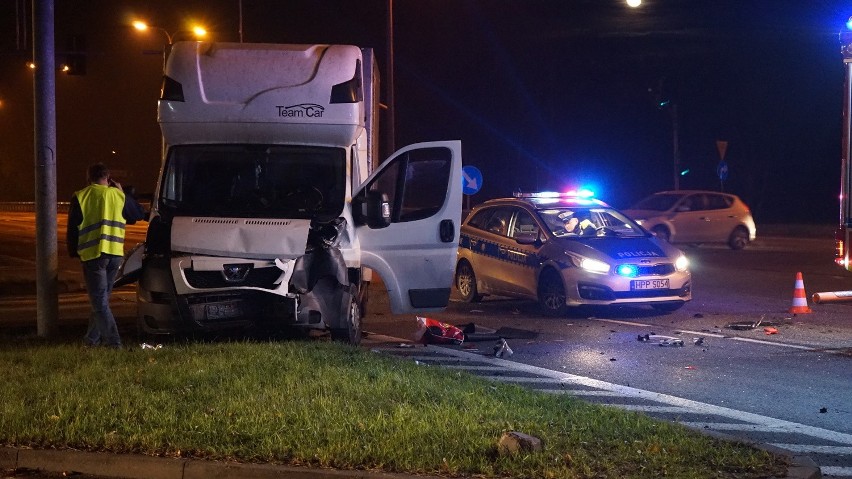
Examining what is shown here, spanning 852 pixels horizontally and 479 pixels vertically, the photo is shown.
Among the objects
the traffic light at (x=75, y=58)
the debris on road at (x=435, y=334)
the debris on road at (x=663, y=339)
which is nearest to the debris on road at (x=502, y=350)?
the debris on road at (x=435, y=334)

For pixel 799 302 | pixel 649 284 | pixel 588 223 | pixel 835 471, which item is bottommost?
pixel 835 471

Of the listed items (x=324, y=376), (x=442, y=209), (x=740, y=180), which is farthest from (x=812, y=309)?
(x=740, y=180)

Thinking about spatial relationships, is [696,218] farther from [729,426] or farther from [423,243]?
[729,426]

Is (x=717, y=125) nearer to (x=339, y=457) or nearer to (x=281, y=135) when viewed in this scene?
(x=281, y=135)

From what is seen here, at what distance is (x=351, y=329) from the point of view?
10539 millimetres

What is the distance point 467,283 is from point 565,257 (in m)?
2.46

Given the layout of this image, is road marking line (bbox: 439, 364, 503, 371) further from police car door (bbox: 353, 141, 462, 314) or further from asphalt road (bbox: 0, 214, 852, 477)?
police car door (bbox: 353, 141, 462, 314)

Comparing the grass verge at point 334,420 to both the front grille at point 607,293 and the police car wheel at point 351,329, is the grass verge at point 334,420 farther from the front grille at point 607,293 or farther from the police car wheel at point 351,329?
the front grille at point 607,293

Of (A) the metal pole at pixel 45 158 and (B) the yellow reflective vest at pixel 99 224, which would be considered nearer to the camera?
(B) the yellow reflective vest at pixel 99 224

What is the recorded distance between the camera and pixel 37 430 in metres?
6.51

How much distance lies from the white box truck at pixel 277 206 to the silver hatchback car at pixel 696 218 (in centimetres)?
1714

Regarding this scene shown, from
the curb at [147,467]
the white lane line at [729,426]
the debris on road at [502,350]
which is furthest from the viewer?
the debris on road at [502,350]

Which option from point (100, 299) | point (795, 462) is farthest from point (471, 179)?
point (795, 462)

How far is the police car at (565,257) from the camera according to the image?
43.9 ft
